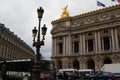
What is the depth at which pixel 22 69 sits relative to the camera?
105 feet

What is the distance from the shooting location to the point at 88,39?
56.3m

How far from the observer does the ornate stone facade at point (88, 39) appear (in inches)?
2018

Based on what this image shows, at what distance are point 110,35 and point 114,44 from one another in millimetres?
2742

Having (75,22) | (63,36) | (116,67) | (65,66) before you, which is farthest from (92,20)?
(116,67)

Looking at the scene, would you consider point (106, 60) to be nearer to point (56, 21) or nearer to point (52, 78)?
point (56, 21)

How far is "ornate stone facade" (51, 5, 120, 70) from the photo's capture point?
5125cm

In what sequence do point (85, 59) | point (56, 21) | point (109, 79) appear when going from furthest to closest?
point (56, 21), point (85, 59), point (109, 79)

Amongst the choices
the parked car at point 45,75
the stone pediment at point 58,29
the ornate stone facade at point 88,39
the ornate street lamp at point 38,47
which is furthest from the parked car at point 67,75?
the stone pediment at point 58,29

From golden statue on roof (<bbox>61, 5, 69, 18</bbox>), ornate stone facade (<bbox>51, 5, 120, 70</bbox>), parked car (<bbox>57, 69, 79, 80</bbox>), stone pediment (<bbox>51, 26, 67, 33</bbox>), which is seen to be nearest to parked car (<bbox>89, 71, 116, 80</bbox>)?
parked car (<bbox>57, 69, 79, 80</bbox>)

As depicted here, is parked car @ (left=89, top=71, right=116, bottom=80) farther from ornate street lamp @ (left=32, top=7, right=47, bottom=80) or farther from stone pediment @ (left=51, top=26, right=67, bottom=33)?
stone pediment @ (left=51, top=26, right=67, bottom=33)

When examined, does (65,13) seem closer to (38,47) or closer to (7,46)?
(7,46)

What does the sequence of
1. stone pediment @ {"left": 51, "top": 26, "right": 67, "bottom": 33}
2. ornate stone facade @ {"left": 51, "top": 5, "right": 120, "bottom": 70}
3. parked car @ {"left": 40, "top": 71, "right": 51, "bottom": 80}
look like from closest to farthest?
parked car @ {"left": 40, "top": 71, "right": 51, "bottom": 80}, ornate stone facade @ {"left": 51, "top": 5, "right": 120, "bottom": 70}, stone pediment @ {"left": 51, "top": 26, "right": 67, "bottom": 33}

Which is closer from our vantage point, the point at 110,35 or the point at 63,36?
the point at 110,35

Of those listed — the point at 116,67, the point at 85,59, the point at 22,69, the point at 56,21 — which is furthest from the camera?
the point at 56,21
